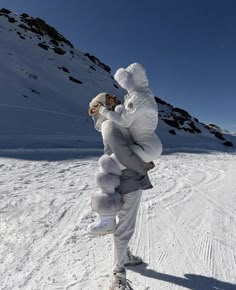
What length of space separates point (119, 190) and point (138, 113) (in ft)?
2.61

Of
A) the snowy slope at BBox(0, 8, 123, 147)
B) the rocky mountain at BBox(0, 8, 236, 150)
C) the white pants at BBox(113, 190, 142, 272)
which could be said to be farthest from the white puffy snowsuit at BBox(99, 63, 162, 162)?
the snowy slope at BBox(0, 8, 123, 147)

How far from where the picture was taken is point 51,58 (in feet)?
110

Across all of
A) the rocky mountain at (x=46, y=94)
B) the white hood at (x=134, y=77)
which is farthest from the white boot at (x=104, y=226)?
the rocky mountain at (x=46, y=94)

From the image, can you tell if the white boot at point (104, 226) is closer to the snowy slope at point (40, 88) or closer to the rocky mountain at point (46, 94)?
the rocky mountain at point (46, 94)

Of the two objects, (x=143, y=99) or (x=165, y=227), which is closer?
(x=143, y=99)

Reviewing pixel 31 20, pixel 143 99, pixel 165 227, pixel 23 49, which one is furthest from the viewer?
pixel 31 20

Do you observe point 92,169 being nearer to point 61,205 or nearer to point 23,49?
point 61,205

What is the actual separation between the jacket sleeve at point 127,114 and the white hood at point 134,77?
0.20 meters

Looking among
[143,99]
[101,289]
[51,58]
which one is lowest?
[101,289]

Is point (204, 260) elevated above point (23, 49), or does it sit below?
below

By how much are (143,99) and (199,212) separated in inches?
132

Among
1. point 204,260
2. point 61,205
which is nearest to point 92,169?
point 61,205

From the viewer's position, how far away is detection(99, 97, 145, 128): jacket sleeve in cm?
278

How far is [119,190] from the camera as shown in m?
2.97
